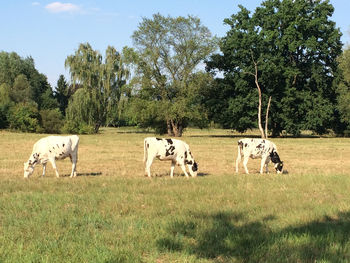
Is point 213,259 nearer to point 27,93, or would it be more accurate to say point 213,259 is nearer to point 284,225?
point 284,225

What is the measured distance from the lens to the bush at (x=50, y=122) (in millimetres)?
61938

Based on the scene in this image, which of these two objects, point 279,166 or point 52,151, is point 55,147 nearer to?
point 52,151

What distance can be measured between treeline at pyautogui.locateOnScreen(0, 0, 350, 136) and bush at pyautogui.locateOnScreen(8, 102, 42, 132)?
14 cm

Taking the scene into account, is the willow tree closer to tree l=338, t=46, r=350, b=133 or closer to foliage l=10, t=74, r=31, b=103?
foliage l=10, t=74, r=31, b=103

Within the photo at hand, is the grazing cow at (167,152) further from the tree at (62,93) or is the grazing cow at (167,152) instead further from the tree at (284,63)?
the tree at (62,93)

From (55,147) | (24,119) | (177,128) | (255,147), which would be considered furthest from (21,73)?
(255,147)

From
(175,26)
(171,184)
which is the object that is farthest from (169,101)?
(171,184)

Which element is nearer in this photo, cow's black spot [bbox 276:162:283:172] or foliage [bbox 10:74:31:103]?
cow's black spot [bbox 276:162:283:172]

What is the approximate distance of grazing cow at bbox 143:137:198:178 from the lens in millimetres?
14773

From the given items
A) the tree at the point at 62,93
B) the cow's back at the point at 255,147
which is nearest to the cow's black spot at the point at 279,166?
the cow's back at the point at 255,147

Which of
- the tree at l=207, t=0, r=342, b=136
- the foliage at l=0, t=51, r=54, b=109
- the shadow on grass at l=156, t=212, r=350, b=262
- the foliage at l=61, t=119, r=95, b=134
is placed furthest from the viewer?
the foliage at l=0, t=51, r=54, b=109

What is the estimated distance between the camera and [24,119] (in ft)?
192

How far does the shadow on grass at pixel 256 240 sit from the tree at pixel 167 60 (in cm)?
4941

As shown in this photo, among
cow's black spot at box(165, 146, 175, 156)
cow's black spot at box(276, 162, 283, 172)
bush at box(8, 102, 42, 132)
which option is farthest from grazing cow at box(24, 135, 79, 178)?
bush at box(8, 102, 42, 132)
